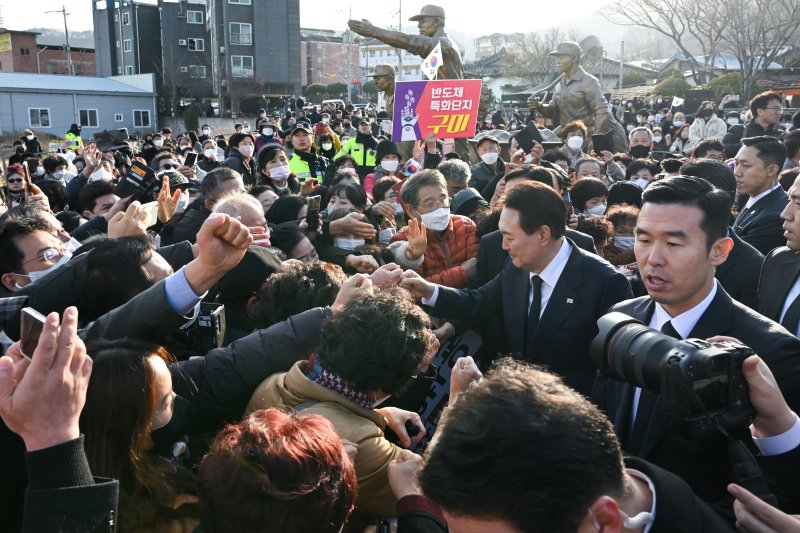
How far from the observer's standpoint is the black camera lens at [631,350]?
1808 mm

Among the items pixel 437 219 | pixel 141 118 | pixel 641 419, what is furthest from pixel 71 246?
pixel 141 118

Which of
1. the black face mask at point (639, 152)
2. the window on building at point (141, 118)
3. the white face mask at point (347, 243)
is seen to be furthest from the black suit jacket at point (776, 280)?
the window on building at point (141, 118)

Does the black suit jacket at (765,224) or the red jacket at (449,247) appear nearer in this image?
the red jacket at (449,247)

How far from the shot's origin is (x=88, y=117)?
4272 centimetres

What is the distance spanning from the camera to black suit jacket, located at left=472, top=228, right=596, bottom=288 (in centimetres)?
427

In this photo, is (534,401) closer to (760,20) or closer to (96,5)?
(760,20)

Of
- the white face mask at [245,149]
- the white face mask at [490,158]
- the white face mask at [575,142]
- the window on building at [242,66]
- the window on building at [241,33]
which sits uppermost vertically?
the window on building at [241,33]

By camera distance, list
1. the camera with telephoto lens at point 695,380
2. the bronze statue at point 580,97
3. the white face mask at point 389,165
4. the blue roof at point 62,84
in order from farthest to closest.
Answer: the blue roof at point 62,84 → the bronze statue at point 580,97 → the white face mask at point 389,165 → the camera with telephoto lens at point 695,380

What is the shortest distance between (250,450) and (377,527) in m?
0.72

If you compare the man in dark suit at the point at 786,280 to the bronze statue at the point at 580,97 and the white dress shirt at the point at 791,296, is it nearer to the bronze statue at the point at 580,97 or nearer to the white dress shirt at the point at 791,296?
the white dress shirt at the point at 791,296

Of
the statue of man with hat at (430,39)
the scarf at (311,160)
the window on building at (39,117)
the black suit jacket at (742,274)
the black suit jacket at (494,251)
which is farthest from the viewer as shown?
the window on building at (39,117)

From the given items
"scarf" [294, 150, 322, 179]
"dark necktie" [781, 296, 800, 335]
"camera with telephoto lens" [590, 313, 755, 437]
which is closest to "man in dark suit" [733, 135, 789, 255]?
"dark necktie" [781, 296, 800, 335]

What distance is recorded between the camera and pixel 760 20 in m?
30.1

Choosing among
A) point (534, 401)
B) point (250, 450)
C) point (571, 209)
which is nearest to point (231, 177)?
point (571, 209)
